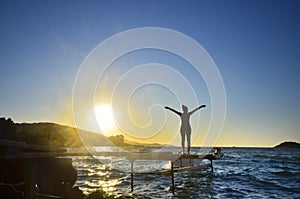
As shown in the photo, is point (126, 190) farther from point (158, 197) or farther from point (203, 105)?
point (203, 105)

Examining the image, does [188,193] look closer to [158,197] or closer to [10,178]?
[158,197]

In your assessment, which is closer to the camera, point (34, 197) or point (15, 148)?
point (15, 148)

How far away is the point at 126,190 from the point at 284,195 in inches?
425

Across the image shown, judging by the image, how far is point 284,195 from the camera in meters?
17.5

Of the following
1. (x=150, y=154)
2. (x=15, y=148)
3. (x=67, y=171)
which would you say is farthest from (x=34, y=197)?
(x=150, y=154)

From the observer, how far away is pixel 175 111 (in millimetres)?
17734

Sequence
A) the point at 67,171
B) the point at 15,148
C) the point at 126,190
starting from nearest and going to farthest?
the point at 15,148 < the point at 67,171 < the point at 126,190

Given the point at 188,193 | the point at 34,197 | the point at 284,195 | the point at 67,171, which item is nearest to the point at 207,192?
the point at 188,193

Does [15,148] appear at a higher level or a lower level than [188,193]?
higher

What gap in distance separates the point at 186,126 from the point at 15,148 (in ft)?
38.7

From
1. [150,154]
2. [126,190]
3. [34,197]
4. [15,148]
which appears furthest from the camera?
[126,190]

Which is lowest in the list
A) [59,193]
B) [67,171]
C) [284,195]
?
[284,195]

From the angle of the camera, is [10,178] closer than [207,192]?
Yes

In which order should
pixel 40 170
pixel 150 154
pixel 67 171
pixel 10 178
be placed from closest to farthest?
1. pixel 10 178
2. pixel 40 170
3. pixel 67 171
4. pixel 150 154
